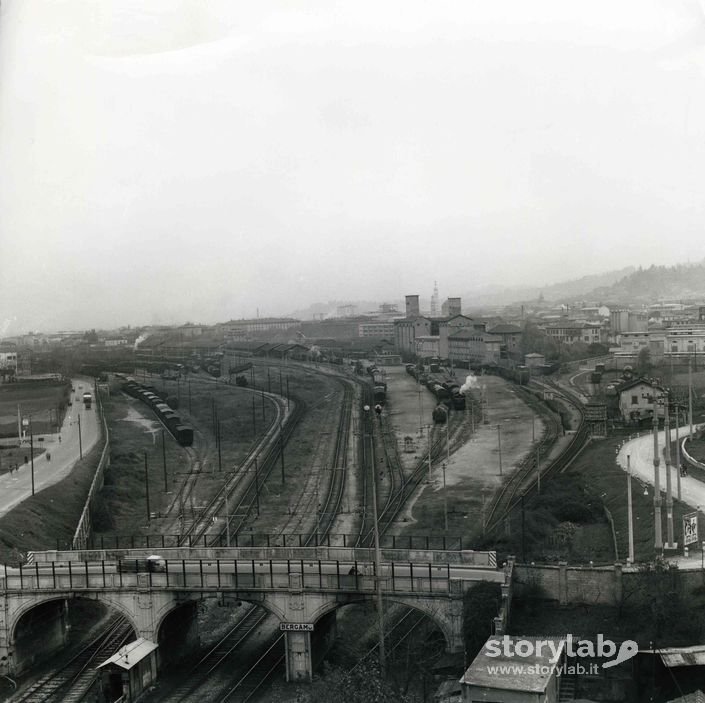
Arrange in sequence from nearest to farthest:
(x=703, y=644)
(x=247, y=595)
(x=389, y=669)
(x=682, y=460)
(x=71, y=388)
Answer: (x=703, y=644)
(x=389, y=669)
(x=247, y=595)
(x=682, y=460)
(x=71, y=388)

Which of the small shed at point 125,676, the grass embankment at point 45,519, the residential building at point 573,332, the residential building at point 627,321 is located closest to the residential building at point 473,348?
the residential building at point 573,332

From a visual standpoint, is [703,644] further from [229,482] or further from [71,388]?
[71,388]

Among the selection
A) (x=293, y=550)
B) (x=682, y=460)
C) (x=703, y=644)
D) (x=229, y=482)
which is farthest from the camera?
(x=229, y=482)

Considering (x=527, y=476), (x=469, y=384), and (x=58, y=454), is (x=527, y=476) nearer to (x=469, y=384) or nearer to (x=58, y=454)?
(x=469, y=384)

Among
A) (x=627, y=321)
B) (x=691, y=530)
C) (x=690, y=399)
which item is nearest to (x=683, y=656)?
(x=691, y=530)

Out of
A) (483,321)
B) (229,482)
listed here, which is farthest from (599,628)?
(483,321)

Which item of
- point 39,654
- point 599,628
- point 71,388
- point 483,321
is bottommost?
point 39,654

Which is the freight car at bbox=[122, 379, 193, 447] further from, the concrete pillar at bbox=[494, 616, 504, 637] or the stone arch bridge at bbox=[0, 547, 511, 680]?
the concrete pillar at bbox=[494, 616, 504, 637]
